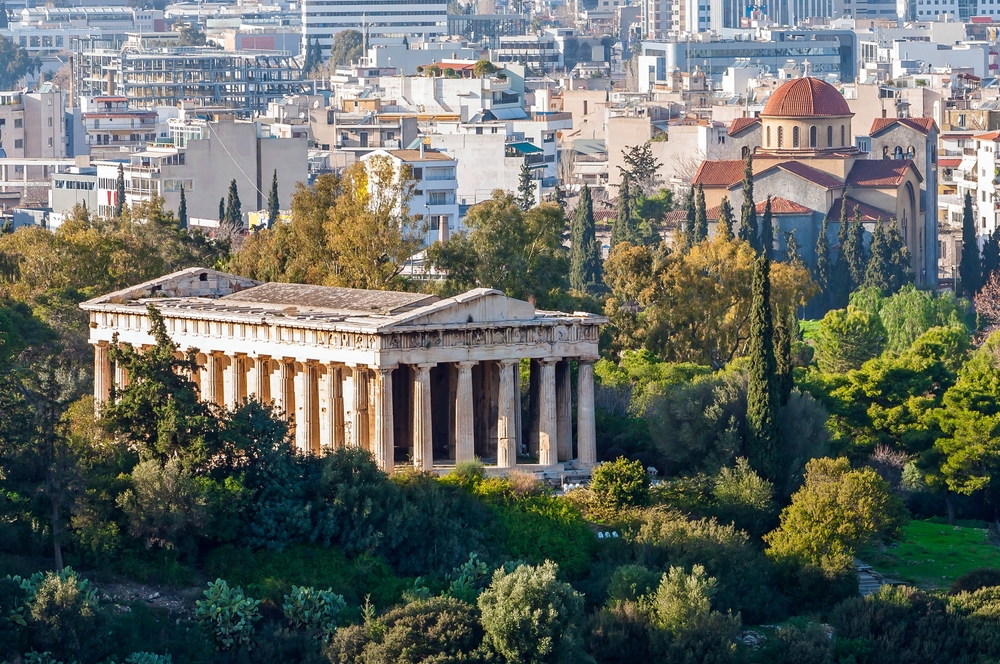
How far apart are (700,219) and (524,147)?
162 feet

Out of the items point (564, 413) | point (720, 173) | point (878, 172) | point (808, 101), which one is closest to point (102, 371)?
point (564, 413)

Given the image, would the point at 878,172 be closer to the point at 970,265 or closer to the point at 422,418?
the point at 970,265

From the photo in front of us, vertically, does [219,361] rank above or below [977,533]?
above

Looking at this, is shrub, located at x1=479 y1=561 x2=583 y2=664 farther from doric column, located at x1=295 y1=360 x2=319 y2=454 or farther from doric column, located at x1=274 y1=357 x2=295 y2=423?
doric column, located at x1=274 y1=357 x2=295 y2=423

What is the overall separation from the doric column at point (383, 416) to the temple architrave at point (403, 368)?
0.02 m

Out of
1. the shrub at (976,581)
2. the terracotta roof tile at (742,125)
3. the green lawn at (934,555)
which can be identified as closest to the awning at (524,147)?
the terracotta roof tile at (742,125)

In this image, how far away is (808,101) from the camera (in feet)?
472

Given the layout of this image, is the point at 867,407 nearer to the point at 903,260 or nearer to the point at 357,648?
the point at 357,648

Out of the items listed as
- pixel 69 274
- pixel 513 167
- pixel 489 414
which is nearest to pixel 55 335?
pixel 69 274

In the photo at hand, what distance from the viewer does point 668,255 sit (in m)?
96.2

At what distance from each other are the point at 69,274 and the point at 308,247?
7.72 m

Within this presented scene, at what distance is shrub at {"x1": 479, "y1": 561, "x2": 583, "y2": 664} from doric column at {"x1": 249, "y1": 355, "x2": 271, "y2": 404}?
518 inches

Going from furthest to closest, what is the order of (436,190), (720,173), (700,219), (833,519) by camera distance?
1. (720,173)
2. (436,190)
3. (700,219)
4. (833,519)

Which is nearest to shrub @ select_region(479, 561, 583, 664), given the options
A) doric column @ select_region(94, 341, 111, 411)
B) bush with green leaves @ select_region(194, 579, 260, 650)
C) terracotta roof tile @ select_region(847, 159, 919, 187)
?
bush with green leaves @ select_region(194, 579, 260, 650)
